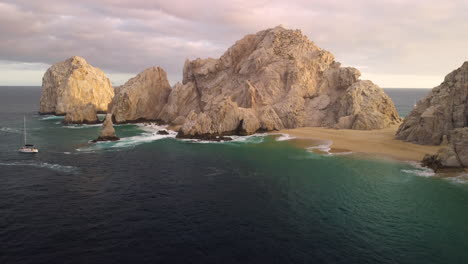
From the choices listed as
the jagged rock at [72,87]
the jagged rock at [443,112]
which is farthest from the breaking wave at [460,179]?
the jagged rock at [72,87]

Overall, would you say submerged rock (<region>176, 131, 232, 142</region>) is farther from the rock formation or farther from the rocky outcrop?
the rocky outcrop

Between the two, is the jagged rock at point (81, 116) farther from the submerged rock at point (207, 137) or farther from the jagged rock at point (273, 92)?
the submerged rock at point (207, 137)

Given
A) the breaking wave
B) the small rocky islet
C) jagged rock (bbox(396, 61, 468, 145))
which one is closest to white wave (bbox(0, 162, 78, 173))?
the small rocky islet

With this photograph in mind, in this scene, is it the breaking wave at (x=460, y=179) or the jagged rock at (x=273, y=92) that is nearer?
the breaking wave at (x=460, y=179)

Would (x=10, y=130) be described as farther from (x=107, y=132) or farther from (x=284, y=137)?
(x=284, y=137)

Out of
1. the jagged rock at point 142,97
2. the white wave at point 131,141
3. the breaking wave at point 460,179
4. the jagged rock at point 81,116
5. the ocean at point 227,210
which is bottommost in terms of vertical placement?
the ocean at point 227,210
